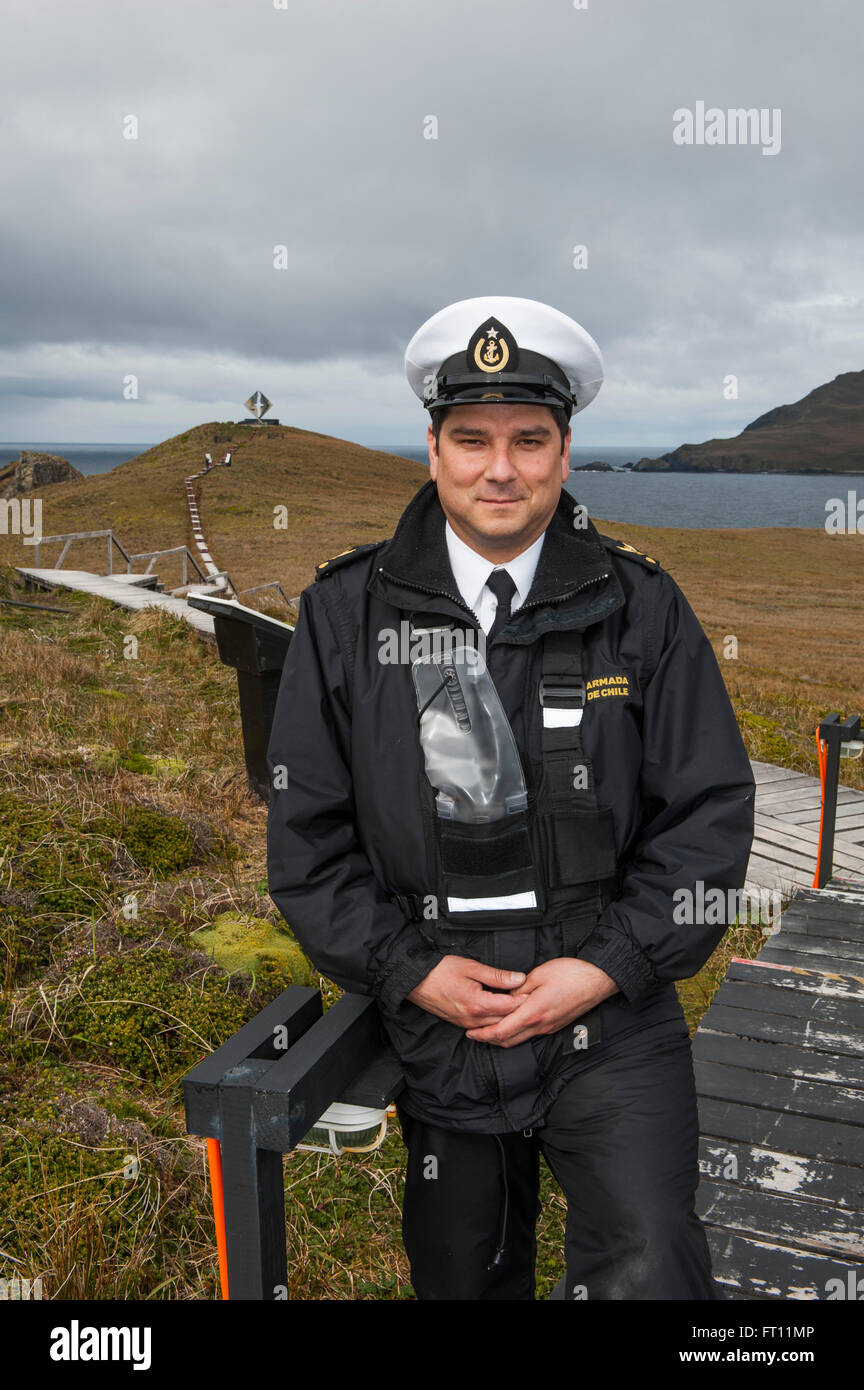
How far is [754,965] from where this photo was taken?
4.16 metres

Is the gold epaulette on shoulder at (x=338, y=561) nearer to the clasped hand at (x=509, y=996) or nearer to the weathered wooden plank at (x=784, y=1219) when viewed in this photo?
the clasped hand at (x=509, y=996)

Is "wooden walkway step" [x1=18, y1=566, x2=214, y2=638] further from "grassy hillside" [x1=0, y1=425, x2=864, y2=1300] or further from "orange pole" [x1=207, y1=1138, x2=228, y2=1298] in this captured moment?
"orange pole" [x1=207, y1=1138, x2=228, y2=1298]

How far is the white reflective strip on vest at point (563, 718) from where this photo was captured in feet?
6.95

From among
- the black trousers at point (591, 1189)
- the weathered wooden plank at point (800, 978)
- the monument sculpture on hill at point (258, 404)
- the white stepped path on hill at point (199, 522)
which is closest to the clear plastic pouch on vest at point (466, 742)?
the black trousers at point (591, 1189)

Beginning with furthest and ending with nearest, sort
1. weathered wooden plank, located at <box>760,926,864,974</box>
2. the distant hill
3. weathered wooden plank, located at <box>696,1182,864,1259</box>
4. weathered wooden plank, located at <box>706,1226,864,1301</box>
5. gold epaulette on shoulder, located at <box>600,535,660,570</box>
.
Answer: the distant hill < weathered wooden plank, located at <box>760,926,864,974</box> < weathered wooden plank, located at <box>696,1182,864,1259</box> < weathered wooden plank, located at <box>706,1226,864,1301</box> < gold epaulette on shoulder, located at <box>600,535,660,570</box>

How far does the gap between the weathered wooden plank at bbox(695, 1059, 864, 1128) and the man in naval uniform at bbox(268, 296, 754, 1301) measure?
114cm

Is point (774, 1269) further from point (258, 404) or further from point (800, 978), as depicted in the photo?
point (258, 404)

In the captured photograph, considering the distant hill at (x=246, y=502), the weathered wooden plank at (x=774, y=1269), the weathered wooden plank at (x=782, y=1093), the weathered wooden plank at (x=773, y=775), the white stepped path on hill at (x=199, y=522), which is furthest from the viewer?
the distant hill at (x=246, y=502)

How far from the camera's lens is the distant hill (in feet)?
111

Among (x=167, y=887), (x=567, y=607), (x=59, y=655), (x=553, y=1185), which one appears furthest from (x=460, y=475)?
(x=59, y=655)

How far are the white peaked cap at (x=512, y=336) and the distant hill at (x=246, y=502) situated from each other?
22.2 metres


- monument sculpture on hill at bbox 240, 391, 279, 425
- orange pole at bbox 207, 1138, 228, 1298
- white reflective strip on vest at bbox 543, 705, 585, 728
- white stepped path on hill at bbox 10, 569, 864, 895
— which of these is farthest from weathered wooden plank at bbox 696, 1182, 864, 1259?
monument sculpture on hill at bbox 240, 391, 279, 425

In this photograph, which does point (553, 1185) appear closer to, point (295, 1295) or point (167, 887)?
point (295, 1295)

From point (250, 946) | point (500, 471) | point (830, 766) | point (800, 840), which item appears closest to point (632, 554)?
point (500, 471)
